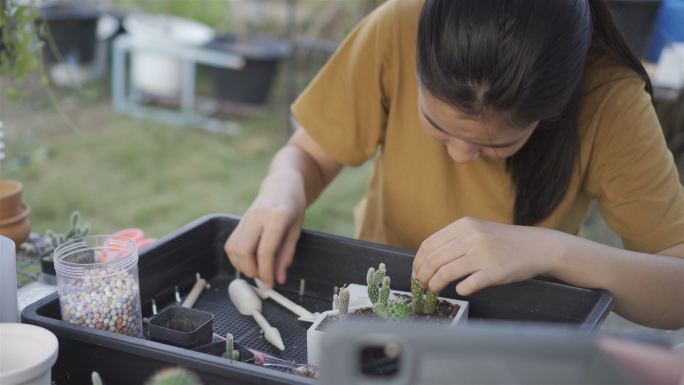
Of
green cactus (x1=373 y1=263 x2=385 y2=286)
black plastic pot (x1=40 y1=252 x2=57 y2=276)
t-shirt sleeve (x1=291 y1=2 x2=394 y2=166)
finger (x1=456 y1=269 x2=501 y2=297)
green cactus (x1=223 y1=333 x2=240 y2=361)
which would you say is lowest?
black plastic pot (x1=40 y1=252 x2=57 y2=276)

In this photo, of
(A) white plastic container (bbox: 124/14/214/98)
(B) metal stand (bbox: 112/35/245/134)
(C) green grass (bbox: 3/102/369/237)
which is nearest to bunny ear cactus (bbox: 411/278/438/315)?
(C) green grass (bbox: 3/102/369/237)

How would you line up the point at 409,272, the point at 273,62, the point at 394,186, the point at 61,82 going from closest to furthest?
1. the point at 409,272
2. the point at 394,186
3. the point at 273,62
4. the point at 61,82

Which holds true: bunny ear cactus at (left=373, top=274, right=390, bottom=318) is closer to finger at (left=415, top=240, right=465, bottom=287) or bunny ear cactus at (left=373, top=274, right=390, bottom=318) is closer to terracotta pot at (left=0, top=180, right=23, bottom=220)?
finger at (left=415, top=240, right=465, bottom=287)

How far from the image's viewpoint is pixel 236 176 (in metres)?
3.44

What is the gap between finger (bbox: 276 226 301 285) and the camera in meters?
1.07

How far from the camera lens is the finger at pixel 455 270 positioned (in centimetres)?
88

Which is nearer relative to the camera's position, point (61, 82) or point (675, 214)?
point (675, 214)

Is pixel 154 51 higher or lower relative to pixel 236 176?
higher

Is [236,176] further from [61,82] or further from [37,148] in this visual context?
[61,82]

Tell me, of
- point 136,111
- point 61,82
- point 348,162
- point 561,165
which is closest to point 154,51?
point 136,111

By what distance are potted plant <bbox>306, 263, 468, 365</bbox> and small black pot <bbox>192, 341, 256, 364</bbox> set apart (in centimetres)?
7

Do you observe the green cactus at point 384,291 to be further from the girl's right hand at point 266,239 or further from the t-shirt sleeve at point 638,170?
the t-shirt sleeve at point 638,170

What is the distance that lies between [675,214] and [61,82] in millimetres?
4031

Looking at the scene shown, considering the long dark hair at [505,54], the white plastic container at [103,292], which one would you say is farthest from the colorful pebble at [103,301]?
the long dark hair at [505,54]
